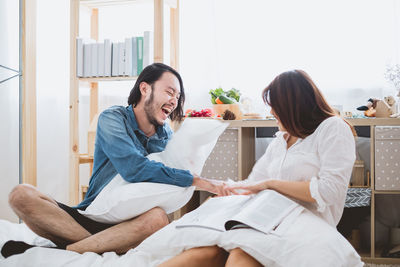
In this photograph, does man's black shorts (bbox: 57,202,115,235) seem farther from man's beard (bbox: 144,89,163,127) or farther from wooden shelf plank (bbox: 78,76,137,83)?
wooden shelf plank (bbox: 78,76,137,83)

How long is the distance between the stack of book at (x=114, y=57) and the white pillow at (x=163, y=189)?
0.84m

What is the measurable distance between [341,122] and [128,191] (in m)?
0.81

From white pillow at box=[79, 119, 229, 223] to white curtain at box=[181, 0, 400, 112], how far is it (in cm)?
105

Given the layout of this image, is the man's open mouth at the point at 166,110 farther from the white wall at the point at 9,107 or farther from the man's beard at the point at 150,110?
the white wall at the point at 9,107

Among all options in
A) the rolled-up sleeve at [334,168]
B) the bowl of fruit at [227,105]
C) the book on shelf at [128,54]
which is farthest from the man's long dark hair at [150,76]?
the rolled-up sleeve at [334,168]

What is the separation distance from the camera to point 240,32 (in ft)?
8.80

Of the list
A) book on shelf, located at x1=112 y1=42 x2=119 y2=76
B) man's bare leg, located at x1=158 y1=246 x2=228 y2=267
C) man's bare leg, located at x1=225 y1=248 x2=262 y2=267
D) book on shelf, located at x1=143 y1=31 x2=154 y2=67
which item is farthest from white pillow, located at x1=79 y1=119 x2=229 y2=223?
book on shelf, located at x1=112 y1=42 x2=119 y2=76

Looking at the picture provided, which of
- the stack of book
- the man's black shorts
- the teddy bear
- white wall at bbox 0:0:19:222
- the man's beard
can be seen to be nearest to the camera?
the man's black shorts

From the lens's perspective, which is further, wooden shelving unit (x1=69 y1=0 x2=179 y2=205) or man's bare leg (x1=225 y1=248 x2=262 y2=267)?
wooden shelving unit (x1=69 y1=0 x2=179 y2=205)

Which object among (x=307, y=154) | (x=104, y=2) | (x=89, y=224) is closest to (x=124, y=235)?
(x=89, y=224)

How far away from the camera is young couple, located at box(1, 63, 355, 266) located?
48.8 inches

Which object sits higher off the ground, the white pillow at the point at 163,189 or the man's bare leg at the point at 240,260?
the white pillow at the point at 163,189

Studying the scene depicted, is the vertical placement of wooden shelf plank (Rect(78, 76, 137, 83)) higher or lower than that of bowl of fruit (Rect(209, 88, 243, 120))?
higher

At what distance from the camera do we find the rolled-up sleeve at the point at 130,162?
155 cm
